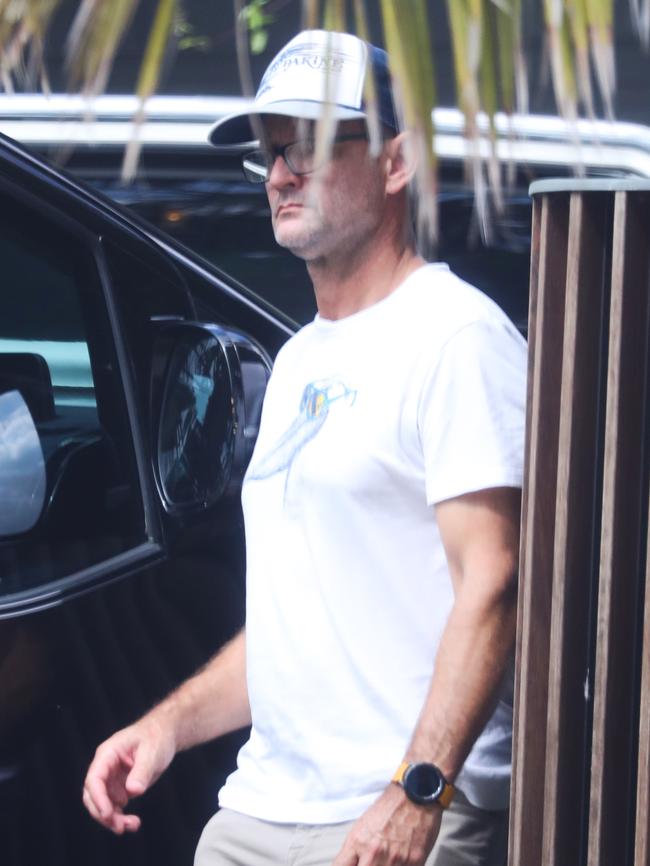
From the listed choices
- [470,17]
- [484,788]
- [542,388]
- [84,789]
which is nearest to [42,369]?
[84,789]

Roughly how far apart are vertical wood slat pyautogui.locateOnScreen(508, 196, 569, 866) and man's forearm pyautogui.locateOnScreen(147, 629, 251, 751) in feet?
2.64

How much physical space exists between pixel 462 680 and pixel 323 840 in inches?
12.8

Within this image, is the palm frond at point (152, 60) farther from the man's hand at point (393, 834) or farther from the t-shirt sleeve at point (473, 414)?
the man's hand at point (393, 834)

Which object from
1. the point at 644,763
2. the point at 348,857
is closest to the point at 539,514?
the point at 644,763

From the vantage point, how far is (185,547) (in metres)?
2.53

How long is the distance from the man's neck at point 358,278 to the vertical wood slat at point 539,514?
56 cm

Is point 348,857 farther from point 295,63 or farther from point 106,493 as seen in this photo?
point 295,63

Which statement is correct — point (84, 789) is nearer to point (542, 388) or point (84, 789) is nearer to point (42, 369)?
point (42, 369)

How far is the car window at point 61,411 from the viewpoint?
2393 millimetres

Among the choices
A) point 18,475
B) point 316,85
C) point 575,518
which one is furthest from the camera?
point 18,475

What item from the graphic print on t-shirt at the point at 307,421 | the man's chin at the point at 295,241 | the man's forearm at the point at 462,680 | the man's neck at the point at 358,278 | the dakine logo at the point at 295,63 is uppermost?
the dakine logo at the point at 295,63

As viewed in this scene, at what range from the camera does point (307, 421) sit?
Result: 2053 mm

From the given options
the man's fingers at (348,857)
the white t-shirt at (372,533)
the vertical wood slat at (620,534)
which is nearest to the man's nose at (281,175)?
the white t-shirt at (372,533)

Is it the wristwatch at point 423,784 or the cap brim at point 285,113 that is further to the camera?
the cap brim at point 285,113
